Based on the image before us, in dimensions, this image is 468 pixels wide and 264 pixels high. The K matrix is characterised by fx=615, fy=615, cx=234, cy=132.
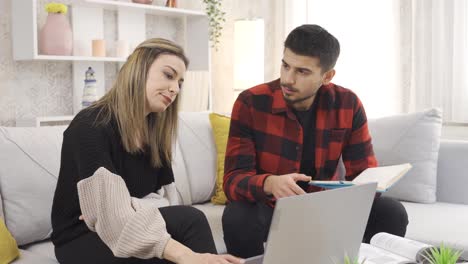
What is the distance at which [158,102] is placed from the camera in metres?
1.70

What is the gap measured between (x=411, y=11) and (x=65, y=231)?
264 centimetres

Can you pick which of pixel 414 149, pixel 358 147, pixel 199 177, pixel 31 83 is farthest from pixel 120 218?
pixel 31 83

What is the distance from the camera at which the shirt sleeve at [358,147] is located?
2.27 m

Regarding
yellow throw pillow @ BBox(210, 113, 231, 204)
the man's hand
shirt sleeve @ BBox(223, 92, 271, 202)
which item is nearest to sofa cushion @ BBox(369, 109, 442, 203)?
yellow throw pillow @ BBox(210, 113, 231, 204)

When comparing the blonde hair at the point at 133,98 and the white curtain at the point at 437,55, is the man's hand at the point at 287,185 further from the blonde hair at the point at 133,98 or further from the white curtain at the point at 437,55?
the white curtain at the point at 437,55

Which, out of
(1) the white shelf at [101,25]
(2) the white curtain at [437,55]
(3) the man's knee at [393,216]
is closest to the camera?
(3) the man's knee at [393,216]

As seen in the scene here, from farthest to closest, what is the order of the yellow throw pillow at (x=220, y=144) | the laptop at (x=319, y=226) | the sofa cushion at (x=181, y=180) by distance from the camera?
the yellow throw pillow at (x=220, y=144) → the sofa cushion at (x=181, y=180) → the laptop at (x=319, y=226)

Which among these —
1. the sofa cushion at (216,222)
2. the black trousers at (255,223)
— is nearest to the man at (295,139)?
the black trousers at (255,223)

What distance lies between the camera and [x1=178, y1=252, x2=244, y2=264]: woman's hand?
4.28 ft

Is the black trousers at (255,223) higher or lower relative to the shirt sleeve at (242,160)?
lower

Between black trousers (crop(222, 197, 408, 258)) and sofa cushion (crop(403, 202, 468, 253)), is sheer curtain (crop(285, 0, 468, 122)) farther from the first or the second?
black trousers (crop(222, 197, 408, 258))

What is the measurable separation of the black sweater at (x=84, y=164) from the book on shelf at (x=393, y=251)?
67cm

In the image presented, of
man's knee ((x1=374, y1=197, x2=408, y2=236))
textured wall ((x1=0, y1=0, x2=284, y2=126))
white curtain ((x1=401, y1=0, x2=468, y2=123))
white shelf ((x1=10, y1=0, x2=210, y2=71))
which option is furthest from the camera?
white curtain ((x1=401, y1=0, x2=468, y2=123))

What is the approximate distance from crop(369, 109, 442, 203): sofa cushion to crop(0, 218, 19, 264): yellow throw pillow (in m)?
1.63
